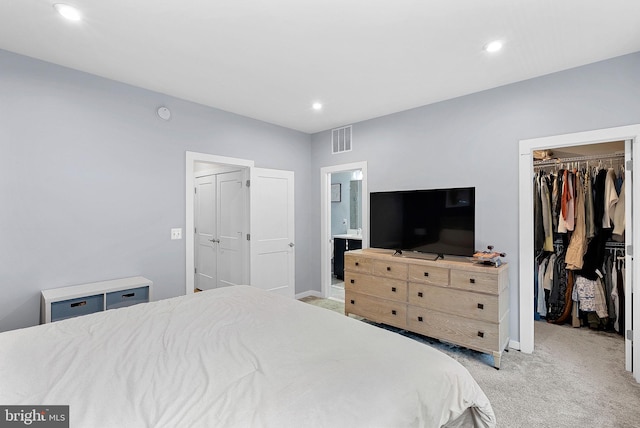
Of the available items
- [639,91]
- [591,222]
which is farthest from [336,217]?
[639,91]

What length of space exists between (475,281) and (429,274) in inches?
16.3

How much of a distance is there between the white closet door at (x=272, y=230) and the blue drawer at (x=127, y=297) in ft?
4.82

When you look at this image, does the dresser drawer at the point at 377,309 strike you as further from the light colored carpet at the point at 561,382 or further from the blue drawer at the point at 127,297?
the blue drawer at the point at 127,297

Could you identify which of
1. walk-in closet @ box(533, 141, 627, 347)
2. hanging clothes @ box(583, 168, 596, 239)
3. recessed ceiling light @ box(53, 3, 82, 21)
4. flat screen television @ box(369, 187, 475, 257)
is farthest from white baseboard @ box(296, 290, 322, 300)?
recessed ceiling light @ box(53, 3, 82, 21)

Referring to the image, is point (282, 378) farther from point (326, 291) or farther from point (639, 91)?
point (326, 291)

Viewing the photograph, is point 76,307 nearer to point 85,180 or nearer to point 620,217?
point 85,180

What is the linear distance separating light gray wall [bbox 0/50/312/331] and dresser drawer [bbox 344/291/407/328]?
1.99 meters

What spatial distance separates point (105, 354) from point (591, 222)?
14.8 feet

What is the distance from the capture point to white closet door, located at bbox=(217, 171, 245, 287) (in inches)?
168

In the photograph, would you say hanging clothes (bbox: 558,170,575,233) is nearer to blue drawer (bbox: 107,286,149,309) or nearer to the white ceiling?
the white ceiling

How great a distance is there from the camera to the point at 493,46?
2334 millimetres

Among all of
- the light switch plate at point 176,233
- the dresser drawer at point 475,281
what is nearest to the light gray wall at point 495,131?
the dresser drawer at point 475,281

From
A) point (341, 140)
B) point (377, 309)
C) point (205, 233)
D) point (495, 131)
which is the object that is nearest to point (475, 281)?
point (377, 309)

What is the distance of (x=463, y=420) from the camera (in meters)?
1.34
